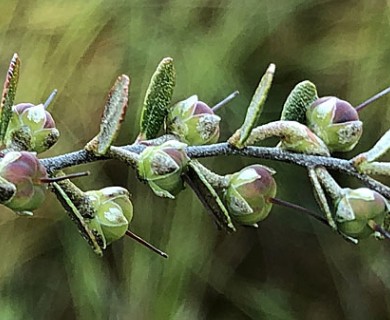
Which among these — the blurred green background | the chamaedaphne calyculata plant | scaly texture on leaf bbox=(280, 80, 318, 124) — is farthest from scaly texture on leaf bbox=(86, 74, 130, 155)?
the blurred green background

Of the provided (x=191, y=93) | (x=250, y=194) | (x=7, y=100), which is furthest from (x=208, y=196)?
(x=191, y=93)

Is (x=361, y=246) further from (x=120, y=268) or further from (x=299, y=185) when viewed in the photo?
(x=120, y=268)

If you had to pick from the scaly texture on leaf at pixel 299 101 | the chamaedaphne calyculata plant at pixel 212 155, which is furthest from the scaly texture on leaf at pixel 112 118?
the scaly texture on leaf at pixel 299 101

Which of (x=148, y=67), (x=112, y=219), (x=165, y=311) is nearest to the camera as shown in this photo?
(x=112, y=219)

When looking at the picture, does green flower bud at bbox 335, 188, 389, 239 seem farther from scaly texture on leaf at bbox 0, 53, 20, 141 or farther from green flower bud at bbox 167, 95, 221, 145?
scaly texture on leaf at bbox 0, 53, 20, 141

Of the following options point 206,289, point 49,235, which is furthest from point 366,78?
point 49,235
